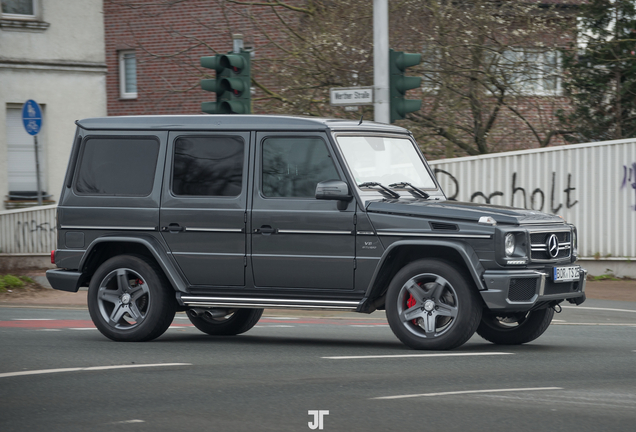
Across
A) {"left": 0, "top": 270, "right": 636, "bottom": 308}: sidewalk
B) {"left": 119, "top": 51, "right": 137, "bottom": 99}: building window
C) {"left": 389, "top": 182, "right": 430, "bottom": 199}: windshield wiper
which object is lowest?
{"left": 0, "top": 270, "right": 636, "bottom": 308}: sidewalk

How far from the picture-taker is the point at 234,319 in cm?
1062

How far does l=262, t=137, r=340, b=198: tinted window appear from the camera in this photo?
9.19 m

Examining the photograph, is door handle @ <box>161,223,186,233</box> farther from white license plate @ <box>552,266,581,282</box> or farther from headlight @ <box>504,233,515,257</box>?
white license plate @ <box>552,266,581,282</box>

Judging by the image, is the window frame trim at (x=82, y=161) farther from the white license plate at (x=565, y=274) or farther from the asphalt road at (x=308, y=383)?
the white license plate at (x=565, y=274)

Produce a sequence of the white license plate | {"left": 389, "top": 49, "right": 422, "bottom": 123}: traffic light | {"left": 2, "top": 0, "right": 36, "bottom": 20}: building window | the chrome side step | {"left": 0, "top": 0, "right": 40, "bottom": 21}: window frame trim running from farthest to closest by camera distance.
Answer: {"left": 2, "top": 0, "right": 36, "bottom": 20}: building window
{"left": 0, "top": 0, "right": 40, "bottom": 21}: window frame trim
{"left": 389, "top": 49, "right": 422, "bottom": 123}: traffic light
the chrome side step
the white license plate

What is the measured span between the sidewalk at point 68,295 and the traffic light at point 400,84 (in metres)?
4.30

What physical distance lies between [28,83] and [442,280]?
Result: 17547 mm

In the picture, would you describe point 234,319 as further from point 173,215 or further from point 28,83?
point 28,83

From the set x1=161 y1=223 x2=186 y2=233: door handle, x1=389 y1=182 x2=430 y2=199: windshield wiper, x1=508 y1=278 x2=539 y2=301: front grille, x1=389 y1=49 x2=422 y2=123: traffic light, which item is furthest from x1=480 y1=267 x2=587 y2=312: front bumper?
x1=389 y1=49 x2=422 y2=123: traffic light

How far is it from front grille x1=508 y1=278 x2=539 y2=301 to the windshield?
161 centimetres

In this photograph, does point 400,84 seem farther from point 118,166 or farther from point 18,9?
point 18,9

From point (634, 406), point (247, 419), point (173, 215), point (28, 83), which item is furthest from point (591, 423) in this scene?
point (28, 83)

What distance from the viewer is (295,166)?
9.29 m

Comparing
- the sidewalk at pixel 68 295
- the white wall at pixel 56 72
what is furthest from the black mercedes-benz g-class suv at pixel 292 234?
the white wall at pixel 56 72
